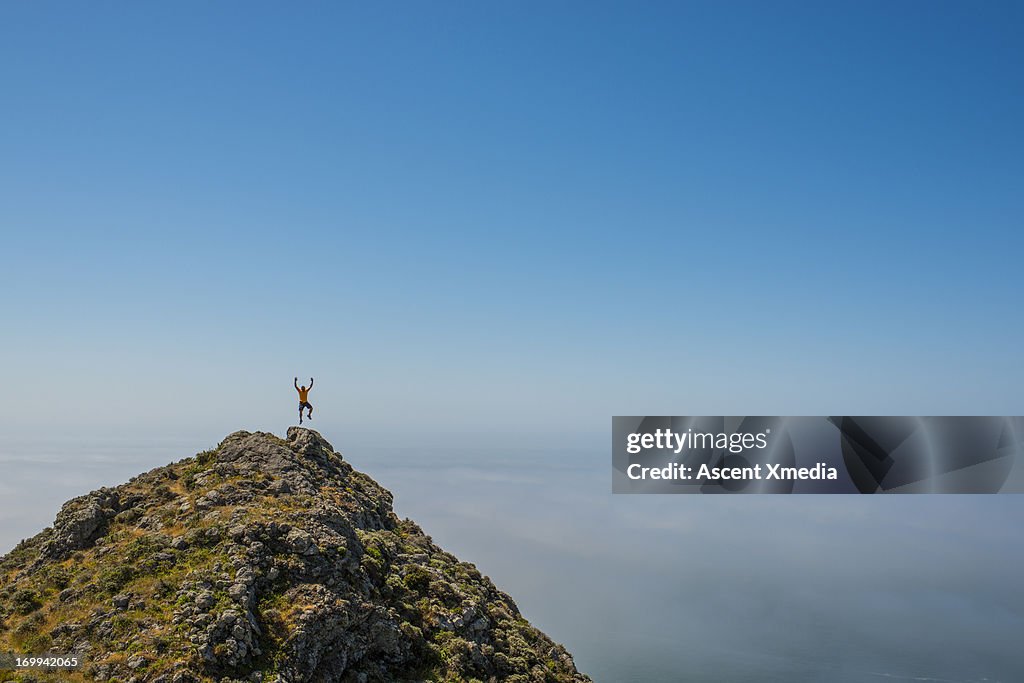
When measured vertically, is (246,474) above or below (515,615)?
above

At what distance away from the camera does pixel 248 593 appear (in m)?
26.8

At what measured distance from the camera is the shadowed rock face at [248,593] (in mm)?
24812

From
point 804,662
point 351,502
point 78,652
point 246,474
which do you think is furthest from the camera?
point 804,662

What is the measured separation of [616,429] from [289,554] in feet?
89.6

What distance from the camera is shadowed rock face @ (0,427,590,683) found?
2481 centimetres

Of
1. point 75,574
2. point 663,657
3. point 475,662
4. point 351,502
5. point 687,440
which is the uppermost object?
point 687,440

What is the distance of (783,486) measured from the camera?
4747 centimetres

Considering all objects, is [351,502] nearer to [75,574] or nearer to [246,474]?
[246,474]

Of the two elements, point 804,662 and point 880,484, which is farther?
point 804,662

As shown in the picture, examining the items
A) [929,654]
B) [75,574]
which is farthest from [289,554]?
[929,654]

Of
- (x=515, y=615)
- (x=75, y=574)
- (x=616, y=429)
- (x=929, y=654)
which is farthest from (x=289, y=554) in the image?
(x=929, y=654)

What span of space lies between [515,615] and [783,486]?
77.0ft

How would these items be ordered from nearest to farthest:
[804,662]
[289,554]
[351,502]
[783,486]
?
[289,554] < [351,502] < [783,486] < [804,662]

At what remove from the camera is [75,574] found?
97.4 feet
